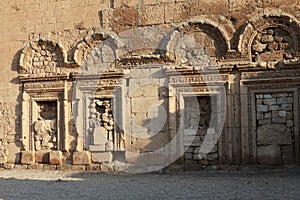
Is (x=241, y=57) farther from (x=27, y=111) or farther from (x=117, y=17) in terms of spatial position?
(x=27, y=111)

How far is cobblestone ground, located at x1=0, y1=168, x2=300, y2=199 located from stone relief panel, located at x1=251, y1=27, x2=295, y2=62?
2449 mm

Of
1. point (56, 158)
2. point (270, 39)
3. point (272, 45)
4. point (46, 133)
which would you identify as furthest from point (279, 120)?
point (46, 133)

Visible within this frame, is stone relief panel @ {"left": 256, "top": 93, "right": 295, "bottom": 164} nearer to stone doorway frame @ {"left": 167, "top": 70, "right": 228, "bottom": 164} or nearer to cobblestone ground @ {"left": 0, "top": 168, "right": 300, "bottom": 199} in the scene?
cobblestone ground @ {"left": 0, "top": 168, "right": 300, "bottom": 199}

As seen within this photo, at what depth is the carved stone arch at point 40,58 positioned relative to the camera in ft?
37.9

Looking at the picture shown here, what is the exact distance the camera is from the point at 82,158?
35.9ft

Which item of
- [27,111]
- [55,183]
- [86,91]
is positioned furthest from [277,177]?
[27,111]

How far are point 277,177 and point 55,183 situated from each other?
13.9 feet

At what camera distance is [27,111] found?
1166 cm

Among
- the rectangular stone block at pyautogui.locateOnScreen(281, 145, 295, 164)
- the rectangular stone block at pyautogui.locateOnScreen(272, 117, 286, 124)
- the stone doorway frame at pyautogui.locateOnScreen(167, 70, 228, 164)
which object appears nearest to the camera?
the rectangular stone block at pyautogui.locateOnScreen(281, 145, 295, 164)

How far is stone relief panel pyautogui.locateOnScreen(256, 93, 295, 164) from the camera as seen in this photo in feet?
31.6

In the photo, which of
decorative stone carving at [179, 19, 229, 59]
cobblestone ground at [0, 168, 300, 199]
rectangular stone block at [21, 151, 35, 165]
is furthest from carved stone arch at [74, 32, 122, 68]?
cobblestone ground at [0, 168, 300, 199]

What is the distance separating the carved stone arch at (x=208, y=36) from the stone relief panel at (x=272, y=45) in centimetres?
65

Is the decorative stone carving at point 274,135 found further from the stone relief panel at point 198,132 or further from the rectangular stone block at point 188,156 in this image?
the rectangular stone block at point 188,156

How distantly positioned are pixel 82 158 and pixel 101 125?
912 mm
